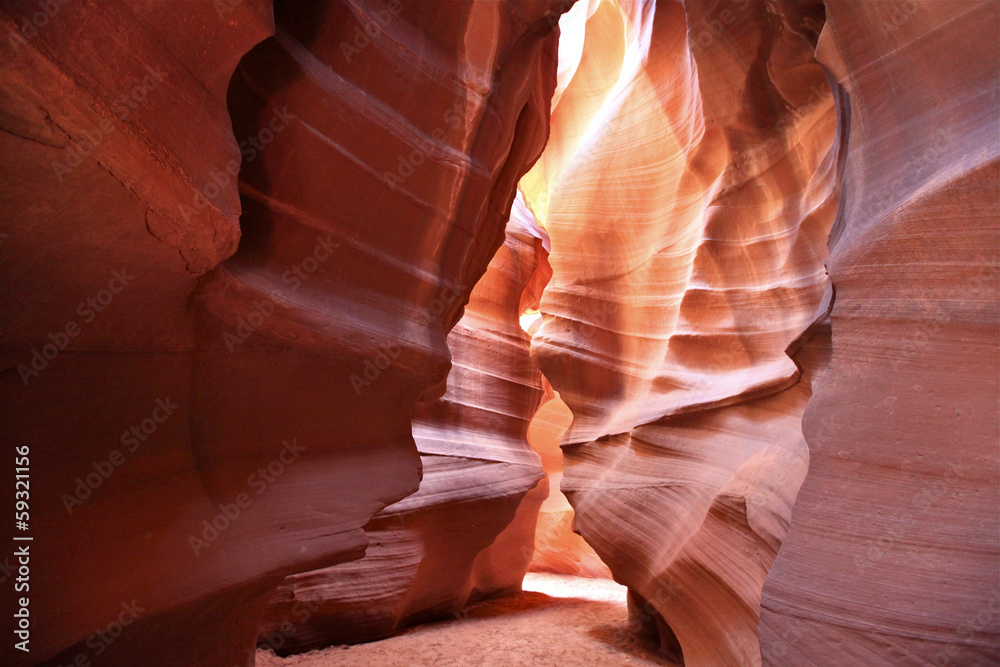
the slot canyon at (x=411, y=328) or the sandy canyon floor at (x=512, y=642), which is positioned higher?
the slot canyon at (x=411, y=328)

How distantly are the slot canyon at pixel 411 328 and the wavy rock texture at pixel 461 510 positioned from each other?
57mm

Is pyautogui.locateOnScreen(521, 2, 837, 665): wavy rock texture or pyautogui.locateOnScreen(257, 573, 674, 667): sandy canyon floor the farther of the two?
pyautogui.locateOnScreen(257, 573, 674, 667): sandy canyon floor

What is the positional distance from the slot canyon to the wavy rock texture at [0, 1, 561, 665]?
13 millimetres

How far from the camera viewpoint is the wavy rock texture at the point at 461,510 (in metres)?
5.89

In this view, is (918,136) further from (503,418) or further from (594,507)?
(503,418)

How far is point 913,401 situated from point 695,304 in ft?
10.8

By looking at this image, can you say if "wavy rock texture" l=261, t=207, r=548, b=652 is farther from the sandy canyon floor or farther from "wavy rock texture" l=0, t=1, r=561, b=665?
"wavy rock texture" l=0, t=1, r=561, b=665

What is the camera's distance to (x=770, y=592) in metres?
2.75

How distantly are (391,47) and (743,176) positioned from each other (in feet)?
10.7

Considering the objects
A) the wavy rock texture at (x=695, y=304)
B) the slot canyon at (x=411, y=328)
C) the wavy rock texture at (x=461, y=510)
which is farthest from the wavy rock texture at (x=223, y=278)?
the wavy rock texture at (x=461, y=510)

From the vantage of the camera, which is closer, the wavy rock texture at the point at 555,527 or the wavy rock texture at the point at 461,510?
the wavy rock texture at the point at 461,510

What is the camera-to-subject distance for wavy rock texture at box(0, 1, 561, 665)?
2066 millimetres

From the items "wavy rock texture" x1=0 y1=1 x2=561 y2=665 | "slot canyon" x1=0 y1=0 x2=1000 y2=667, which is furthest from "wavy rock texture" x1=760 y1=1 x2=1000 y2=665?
"wavy rock texture" x1=0 y1=1 x2=561 y2=665

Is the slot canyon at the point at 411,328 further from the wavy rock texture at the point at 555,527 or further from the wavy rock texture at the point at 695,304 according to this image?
the wavy rock texture at the point at 555,527
